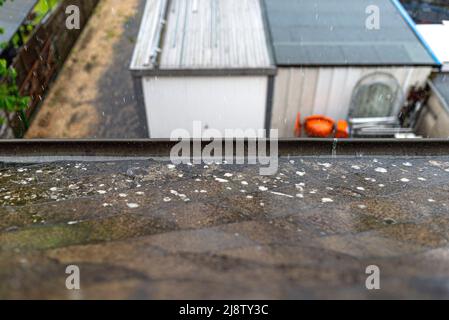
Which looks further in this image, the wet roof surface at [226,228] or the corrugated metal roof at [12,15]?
the corrugated metal roof at [12,15]

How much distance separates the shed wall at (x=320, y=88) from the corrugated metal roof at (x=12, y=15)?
727cm

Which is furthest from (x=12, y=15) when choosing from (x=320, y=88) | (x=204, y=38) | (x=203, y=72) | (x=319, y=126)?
(x=319, y=126)

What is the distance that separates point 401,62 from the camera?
28.1 feet

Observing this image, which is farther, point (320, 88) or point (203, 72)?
point (320, 88)

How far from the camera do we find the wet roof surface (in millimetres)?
1988

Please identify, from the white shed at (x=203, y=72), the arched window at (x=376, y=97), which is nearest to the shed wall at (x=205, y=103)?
the white shed at (x=203, y=72)

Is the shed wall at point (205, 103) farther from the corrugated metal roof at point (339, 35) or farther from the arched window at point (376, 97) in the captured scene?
the arched window at point (376, 97)

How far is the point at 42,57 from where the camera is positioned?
12.0 m

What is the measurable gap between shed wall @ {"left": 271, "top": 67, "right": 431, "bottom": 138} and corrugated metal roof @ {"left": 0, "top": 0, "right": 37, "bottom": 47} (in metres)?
7.27

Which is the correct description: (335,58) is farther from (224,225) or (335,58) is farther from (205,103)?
(224,225)

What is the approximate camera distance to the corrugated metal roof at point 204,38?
8.30 m

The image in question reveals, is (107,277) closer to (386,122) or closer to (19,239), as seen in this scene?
(19,239)

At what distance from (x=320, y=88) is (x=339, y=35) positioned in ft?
5.46

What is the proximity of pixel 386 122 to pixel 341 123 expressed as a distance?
1369 millimetres
